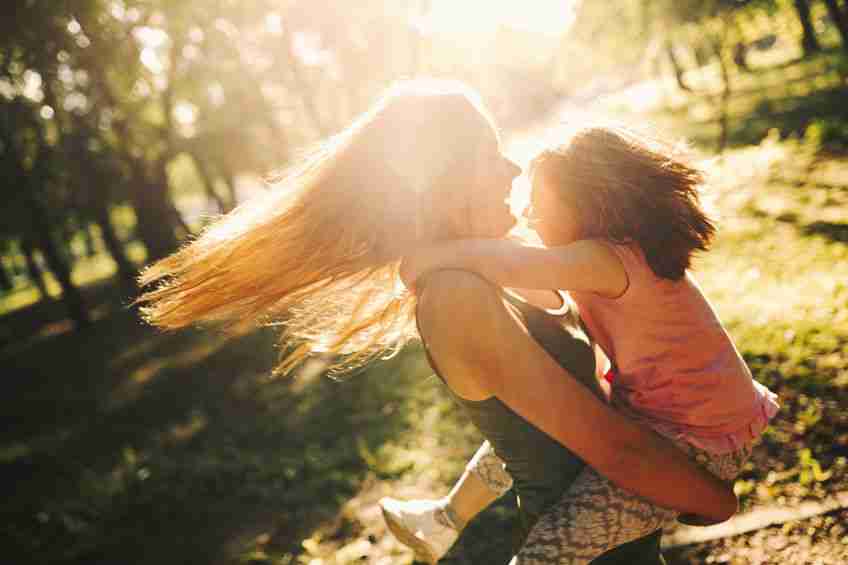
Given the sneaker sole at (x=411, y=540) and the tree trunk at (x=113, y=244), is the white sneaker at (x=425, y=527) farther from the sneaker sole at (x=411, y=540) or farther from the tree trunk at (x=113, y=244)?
the tree trunk at (x=113, y=244)

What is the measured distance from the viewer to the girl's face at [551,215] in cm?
221

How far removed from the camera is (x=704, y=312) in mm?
2113

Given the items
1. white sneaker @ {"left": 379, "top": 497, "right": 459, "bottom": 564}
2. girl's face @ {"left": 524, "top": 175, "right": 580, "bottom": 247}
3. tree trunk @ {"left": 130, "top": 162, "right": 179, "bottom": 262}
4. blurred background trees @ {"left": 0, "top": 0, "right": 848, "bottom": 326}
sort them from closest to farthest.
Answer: girl's face @ {"left": 524, "top": 175, "right": 580, "bottom": 247}
white sneaker @ {"left": 379, "top": 497, "right": 459, "bottom": 564}
blurred background trees @ {"left": 0, "top": 0, "right": 848, "bottom": 326}
tree trunk @ {"left": 130, "top": 162, "right": 179, "bottom": 262}

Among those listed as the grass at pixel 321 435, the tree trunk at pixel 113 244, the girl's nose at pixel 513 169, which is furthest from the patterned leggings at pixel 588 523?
the tree trunk at pixel 113 244

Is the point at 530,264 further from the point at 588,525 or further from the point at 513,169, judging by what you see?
the point at 588,525

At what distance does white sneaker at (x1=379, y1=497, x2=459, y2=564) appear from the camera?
2.79 metres

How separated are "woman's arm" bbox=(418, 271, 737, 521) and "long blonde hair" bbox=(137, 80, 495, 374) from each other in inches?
12.8

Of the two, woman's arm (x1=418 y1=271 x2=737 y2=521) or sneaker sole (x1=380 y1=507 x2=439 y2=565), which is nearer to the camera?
woman's arm (x1=418 y1=271 x2=737 y2=521)

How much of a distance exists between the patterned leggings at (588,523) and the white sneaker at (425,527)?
0.93 m

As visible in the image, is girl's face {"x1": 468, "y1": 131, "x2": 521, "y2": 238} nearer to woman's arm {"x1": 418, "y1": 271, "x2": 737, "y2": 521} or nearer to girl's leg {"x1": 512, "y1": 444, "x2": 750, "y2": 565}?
woman's arm {"x1": 418, "y1": 271, "x2": 737, "y2": 521}

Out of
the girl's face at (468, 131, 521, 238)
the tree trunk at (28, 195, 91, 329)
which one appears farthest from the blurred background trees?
the girl's face at (468, 131, 521, 238)

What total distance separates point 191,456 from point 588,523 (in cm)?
555

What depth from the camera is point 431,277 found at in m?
1.80

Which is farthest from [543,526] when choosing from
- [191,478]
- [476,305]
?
[191,478]
